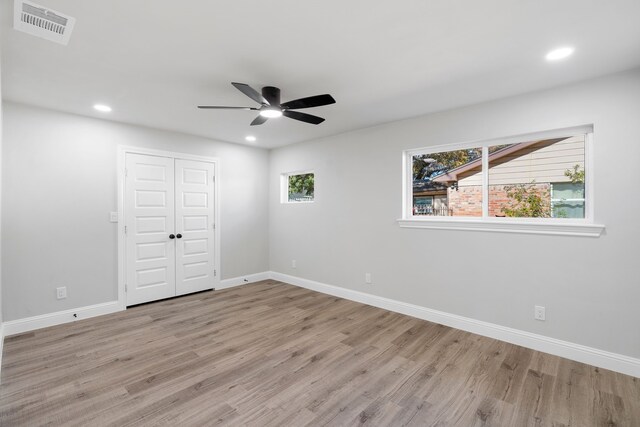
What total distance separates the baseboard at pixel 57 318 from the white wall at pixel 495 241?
2.88m

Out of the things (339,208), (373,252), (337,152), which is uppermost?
(337,152)

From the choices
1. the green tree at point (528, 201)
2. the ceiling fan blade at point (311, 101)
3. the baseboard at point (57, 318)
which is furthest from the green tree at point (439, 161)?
the baseboard at point (57, 318)

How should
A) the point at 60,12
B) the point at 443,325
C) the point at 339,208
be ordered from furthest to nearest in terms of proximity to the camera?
1. the point at 339,208
2. the point at 443,325
3. the point at 60,12

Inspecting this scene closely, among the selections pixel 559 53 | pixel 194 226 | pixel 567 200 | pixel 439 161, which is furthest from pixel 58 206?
pixel 567 200

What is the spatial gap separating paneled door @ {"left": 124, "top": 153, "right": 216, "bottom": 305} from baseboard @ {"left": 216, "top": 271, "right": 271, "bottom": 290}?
0.21 meters

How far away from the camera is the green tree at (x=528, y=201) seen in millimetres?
3031

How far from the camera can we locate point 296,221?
5383mm

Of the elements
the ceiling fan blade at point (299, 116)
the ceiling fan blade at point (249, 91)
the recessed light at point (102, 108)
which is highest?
the recessed light at point (102, 108)

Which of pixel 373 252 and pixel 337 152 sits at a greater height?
pixel 337 152

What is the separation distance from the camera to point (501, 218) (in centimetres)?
325

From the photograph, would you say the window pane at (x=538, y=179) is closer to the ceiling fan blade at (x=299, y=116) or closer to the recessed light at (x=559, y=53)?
the recessed light at (x=559, y=53)

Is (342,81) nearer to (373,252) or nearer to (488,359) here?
(373,252)

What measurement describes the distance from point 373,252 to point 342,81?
2390 millimetres

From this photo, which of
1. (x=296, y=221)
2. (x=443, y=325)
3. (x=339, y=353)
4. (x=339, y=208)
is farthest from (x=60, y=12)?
(x=443, y=325)
